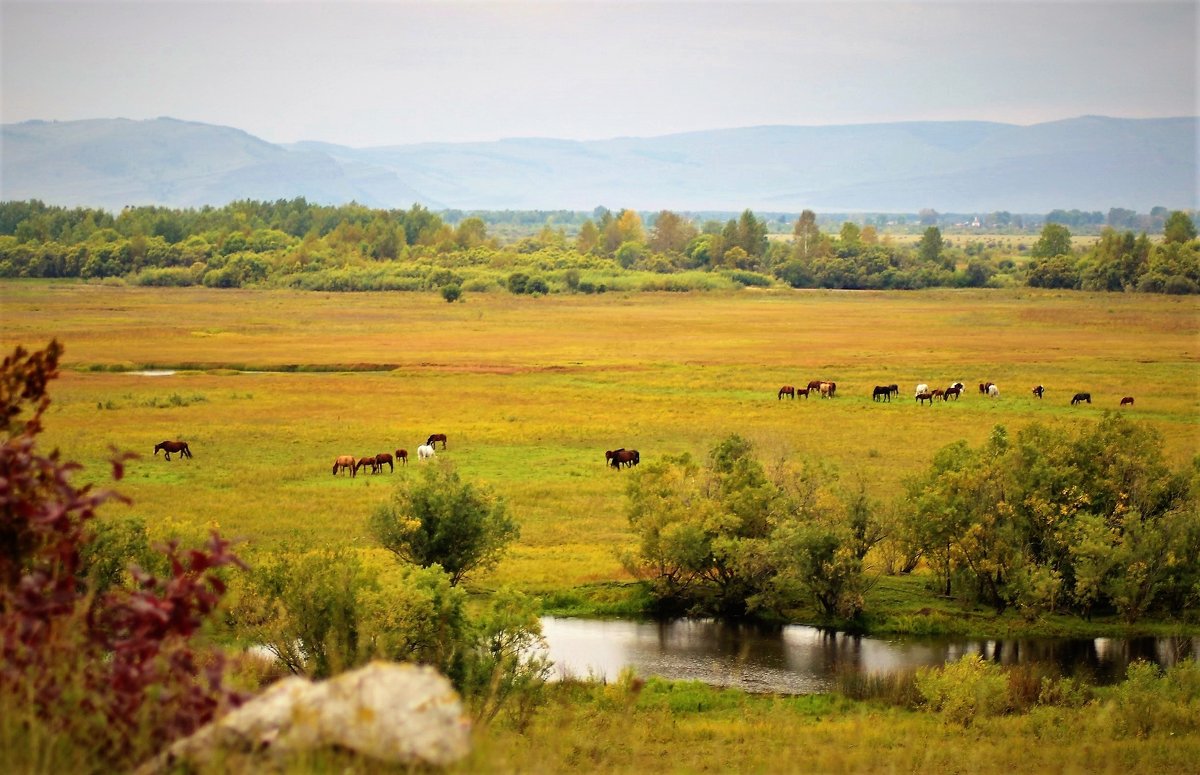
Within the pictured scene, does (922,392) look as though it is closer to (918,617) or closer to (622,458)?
(622,458)

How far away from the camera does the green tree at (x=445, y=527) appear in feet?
101

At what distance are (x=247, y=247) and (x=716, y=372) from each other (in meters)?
136

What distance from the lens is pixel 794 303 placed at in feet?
470

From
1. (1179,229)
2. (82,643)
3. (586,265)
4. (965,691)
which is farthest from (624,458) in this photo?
(1179,229)

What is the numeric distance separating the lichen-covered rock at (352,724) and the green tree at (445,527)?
2450 cm

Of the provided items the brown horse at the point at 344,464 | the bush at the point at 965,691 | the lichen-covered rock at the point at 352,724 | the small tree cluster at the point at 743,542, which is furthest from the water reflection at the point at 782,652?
the lichen-covered rock at the point at 352,724

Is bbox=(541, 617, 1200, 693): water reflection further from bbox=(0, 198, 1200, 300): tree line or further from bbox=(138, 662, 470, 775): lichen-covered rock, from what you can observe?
bbox=(0, 198, 1200, 300): tree line

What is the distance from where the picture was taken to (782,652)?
90.2 ft

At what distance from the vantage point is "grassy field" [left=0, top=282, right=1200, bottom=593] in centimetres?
3969

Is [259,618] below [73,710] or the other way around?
below

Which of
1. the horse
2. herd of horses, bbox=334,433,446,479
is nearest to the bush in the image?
herd of horses, bbox=334,433,446,479

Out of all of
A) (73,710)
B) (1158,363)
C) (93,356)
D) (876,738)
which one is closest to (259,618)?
(876,738)

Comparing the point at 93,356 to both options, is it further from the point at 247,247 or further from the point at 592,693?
the point at 247,247

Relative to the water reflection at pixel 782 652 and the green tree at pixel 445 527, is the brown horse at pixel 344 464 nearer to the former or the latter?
the green tree at pixel 445 527
